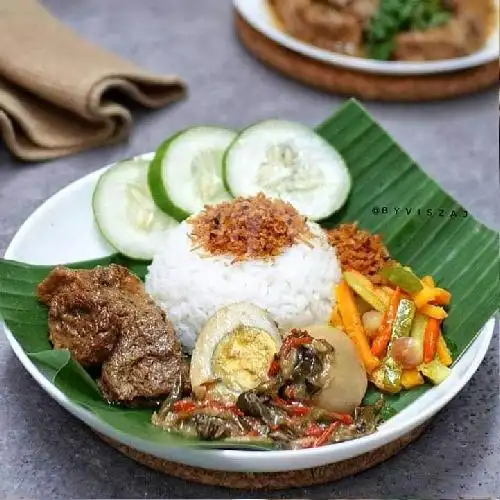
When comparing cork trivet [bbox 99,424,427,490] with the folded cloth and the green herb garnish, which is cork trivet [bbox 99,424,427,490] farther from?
the green herb garnish

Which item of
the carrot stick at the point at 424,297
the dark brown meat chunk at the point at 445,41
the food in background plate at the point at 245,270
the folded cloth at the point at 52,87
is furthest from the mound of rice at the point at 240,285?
the dark brown meat chunk at the point at 445,41

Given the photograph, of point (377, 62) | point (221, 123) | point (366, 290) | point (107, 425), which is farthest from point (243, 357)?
point (377, 62)

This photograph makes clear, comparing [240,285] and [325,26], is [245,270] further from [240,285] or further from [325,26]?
[325,26]

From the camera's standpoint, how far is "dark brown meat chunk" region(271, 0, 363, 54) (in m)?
3.94

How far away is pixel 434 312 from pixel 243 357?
60 centimetres

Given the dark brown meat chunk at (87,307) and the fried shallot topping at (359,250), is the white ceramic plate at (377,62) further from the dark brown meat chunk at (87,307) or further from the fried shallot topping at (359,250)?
the dark brown meat chunk at (87,307)

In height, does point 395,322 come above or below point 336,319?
above

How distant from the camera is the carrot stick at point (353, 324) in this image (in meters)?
2.33

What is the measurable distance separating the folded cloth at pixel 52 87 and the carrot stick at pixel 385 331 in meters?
1.50

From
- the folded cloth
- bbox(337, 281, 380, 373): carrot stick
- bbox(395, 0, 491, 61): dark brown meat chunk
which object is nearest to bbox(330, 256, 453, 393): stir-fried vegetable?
bbox(337, 281, 380, 373): carrot stick

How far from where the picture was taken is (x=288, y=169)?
2.85m

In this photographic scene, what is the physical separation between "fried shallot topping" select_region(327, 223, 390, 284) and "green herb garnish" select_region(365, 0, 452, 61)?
143cm

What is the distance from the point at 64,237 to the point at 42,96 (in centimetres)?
86

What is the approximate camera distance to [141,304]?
230 cm
